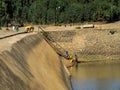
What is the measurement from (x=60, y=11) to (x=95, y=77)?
52.8 meters

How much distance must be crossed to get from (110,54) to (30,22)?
36881mm

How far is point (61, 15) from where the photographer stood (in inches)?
3408

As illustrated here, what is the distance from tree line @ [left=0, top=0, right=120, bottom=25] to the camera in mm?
84938

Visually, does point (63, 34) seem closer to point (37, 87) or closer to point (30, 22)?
point (30, 22)

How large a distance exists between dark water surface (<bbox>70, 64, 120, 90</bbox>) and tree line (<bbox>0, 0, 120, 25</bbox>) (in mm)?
36163

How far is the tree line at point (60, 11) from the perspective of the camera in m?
84.9

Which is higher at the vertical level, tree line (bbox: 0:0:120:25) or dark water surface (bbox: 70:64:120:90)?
tree line (bbox: 0:0:120:25)

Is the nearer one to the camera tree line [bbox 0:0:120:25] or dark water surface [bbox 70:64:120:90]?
dark water surface [bbox 70:64:120:90]

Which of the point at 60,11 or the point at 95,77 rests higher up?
the point at 60,11

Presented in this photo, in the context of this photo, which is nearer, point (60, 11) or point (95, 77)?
point (95, 77)

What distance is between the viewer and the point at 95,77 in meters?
39.2

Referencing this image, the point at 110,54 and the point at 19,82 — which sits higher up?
the point at 19,82

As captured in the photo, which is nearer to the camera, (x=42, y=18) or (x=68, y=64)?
(x=68, y=64)

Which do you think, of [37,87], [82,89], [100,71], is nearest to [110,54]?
[100,71]
